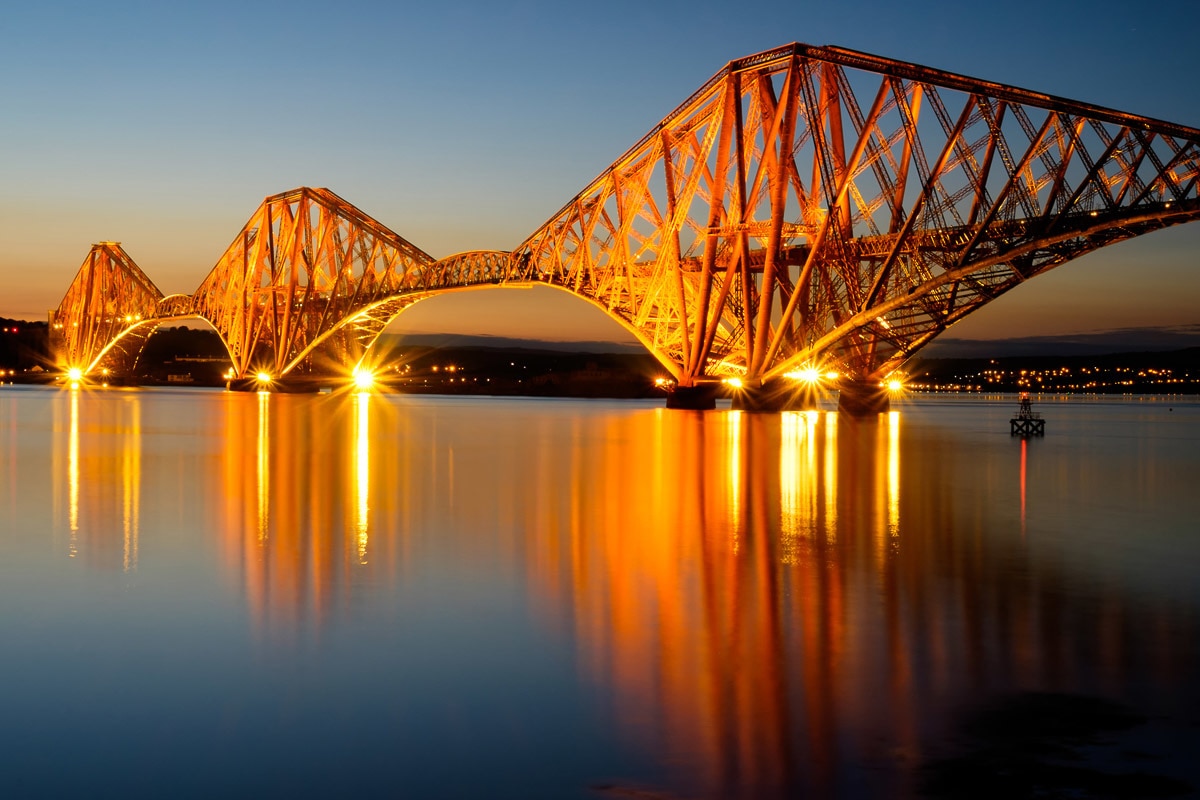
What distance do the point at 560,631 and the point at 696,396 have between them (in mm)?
52156

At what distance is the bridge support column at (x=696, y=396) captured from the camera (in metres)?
61.2

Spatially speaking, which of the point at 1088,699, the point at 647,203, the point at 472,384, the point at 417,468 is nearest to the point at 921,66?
the point at 647,203

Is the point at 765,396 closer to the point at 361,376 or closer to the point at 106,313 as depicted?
the point at 361,376

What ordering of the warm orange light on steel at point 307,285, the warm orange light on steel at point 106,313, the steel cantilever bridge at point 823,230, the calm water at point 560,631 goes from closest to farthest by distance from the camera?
the calm water at point 560,631 < the steel cantilever bridge at point 823,230 < the warm orange light on steel at point 307,285 < the warm orange light on steel at point 106,313

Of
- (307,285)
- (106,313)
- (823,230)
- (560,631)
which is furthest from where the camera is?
(106,313)

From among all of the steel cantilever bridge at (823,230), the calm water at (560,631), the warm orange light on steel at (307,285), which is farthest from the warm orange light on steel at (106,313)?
the calm water at (560,631)

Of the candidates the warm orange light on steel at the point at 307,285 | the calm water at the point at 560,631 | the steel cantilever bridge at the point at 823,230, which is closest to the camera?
the calm water at the point at 560,631

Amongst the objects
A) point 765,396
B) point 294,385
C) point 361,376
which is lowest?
point 765,396

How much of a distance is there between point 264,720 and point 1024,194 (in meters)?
40.0

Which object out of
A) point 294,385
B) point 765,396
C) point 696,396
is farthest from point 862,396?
point 294,385

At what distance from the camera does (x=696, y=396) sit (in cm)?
6159

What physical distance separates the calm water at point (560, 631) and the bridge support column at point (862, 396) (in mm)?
41097

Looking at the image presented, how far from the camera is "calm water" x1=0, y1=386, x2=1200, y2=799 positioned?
6.55m

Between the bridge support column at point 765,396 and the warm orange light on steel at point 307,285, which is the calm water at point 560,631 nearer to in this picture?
the bridge support column at point 765,396
